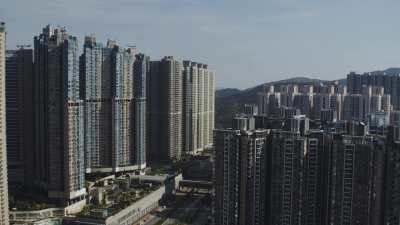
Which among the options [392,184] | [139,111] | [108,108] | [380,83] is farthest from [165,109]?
[392,184]

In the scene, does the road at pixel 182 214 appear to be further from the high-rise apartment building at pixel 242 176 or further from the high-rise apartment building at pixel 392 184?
the high-rise apartment building at pixel 392 184

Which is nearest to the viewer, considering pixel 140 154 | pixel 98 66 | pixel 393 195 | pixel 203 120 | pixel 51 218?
pixel 393 195

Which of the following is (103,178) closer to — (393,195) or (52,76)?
(52,76)

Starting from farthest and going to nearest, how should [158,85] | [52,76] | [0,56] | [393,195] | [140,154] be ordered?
[158,85], [140,154], [52,76], [0,56], [393,195]

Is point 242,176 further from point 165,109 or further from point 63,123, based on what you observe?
point 165,109

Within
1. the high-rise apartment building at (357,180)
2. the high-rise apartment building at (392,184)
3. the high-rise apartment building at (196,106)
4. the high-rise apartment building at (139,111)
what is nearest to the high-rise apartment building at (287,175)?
the high-rise apartment building at (357,180)

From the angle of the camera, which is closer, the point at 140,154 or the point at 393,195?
the point at 393,195

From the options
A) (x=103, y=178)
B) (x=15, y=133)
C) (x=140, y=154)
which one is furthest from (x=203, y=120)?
(x=15, y=133)
